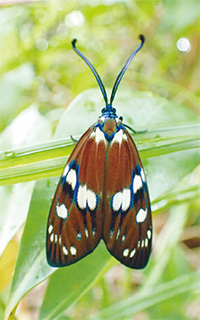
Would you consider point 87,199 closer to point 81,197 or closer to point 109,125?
point 81,197

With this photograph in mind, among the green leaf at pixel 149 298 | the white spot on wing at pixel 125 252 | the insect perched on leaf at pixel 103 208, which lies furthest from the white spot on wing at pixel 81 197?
the green leaf at pixel 149 298

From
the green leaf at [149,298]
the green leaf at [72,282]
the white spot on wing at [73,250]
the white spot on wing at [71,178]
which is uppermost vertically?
the white spot on wing at [71,178]

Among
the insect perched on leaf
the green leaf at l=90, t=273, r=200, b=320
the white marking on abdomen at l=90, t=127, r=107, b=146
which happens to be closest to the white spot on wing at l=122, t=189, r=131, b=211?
the insect perched on leaf

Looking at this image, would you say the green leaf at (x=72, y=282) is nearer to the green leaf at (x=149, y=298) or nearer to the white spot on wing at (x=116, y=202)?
the white spot on wing at (x=116, y=202)

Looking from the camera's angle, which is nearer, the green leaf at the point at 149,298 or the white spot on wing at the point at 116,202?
the white spot on wing at the point at 116,202

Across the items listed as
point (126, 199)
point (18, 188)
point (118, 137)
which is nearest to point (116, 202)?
point (126, 199)

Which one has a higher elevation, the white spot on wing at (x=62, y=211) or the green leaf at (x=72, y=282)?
the white spot on wing at (x=62, y=211)

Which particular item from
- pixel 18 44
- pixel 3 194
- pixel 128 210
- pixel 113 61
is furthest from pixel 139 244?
pixel 113 61

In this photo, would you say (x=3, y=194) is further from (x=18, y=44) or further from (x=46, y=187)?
(x=18, y=44)
